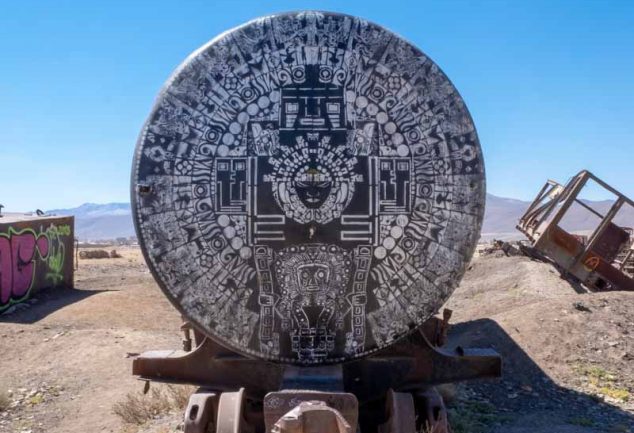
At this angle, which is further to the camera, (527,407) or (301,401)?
(527,407)

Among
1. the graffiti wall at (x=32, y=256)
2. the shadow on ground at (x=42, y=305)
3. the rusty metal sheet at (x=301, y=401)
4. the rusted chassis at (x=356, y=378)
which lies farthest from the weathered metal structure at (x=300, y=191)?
the graffiti wall at (x=32, y=256)

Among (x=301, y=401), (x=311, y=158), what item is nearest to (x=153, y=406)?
(x=301, y=401)

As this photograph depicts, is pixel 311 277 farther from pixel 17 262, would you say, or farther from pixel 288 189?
pixel 17 262

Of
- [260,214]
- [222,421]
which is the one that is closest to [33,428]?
[222,421]

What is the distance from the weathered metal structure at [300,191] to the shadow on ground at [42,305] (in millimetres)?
10946

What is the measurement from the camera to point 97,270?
26.9 metres

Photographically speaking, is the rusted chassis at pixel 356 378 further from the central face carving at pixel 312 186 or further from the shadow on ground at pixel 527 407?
the shadow on ground at pixel 527 407

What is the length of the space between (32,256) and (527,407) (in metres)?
12.9

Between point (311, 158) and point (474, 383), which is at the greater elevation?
point (311, 158)

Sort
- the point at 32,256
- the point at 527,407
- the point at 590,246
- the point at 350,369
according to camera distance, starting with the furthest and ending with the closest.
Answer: the point at 32,256 → the point at 590,246 → the point at 527,407 → the point at 350,369

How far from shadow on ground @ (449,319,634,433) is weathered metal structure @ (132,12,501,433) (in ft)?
8.47

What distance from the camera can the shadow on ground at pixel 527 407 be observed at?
5.75m

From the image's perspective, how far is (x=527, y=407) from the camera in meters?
6.56

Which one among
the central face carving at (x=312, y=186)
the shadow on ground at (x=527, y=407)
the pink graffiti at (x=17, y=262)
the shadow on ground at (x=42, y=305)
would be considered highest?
the central face carving at (x=312, y=186)
